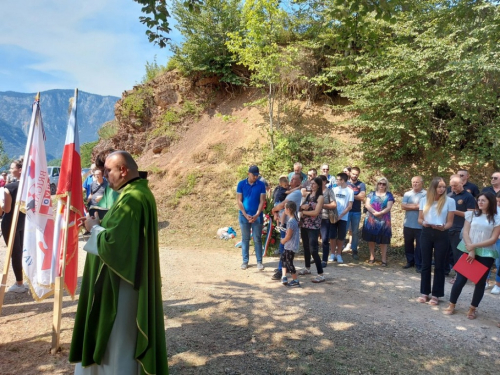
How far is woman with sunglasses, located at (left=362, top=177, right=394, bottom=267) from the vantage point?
7.71 m

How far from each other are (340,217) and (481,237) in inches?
126

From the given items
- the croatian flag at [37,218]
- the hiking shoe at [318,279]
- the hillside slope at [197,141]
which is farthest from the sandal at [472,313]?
the hillside slope at [197,141]

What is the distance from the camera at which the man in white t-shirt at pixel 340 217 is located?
7.80m

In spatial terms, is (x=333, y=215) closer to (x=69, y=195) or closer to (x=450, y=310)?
(x=450, y=310)

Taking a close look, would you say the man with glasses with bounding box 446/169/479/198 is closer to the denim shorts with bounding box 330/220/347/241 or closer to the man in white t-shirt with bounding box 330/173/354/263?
the man in white t-shirt with bounding box 330/173/354/263

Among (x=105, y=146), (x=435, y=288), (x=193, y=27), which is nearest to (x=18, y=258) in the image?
(x=435, y=288)

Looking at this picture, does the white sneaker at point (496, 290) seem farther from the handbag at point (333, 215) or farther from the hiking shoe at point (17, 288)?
the hiking shoe at point (17, 288)

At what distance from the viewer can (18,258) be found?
575 centimetres

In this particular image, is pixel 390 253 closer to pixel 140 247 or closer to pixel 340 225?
pixel 340 225

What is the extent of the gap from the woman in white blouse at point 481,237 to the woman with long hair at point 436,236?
1.14 ft

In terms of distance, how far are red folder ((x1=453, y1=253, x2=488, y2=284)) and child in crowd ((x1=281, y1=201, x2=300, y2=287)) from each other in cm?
242

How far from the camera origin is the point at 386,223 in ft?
25.3

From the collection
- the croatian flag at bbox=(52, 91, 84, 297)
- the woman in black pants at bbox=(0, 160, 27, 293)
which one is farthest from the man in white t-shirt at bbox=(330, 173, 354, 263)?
the woman in black pants at bbox=(0, 160, 27, 293)

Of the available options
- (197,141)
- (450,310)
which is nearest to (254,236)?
(450,310)
